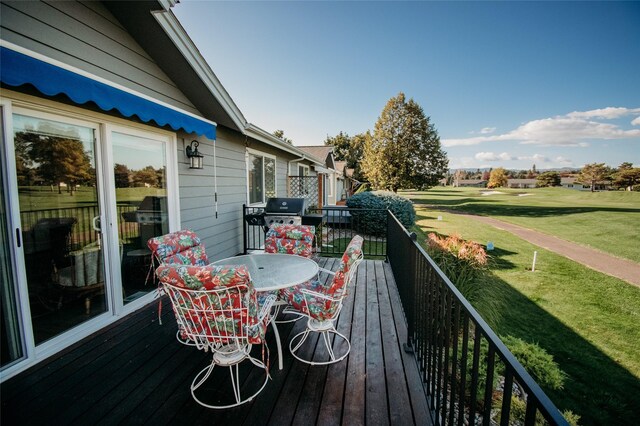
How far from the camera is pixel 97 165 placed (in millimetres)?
2789

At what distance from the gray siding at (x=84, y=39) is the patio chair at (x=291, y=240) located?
2.31 m

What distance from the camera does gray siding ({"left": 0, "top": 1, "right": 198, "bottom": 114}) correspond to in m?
A: 2.07

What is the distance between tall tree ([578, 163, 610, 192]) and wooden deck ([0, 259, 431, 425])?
53396 millimetres

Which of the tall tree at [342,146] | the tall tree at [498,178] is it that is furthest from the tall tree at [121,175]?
the tall tree at [498,178]

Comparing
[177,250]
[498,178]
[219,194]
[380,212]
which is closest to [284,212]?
[219,194]

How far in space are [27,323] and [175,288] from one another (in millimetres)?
1567

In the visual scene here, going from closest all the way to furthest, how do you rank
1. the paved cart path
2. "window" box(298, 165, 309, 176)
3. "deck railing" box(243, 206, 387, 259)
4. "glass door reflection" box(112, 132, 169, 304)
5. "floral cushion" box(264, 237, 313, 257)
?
"glass door reflection" box(112, 132, 169, 304), "floral cushion" box(264, 237, 313, 257), "deck railing" box(243, 206, 387, 259), the paved cart path, "window" box(298, 165, 309, 176)

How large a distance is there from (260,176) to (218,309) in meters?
5.51

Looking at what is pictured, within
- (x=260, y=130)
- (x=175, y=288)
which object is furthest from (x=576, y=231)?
(x=175, y=288)

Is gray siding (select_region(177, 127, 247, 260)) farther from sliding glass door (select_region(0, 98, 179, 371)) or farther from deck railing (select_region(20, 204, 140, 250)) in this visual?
deck railing (select_region(20, 204, 140, 250))

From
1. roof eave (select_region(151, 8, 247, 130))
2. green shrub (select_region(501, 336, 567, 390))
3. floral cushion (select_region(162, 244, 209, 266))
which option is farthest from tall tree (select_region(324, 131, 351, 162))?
floral cushion (select_region(162, 244, 209, 266))

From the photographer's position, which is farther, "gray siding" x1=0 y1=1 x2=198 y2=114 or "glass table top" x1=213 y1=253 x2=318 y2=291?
"glass table top" x1=213 y1=253 x2=318 y2=291

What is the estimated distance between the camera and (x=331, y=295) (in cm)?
227

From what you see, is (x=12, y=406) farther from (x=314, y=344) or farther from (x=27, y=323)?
A: (x=314, y=344)
